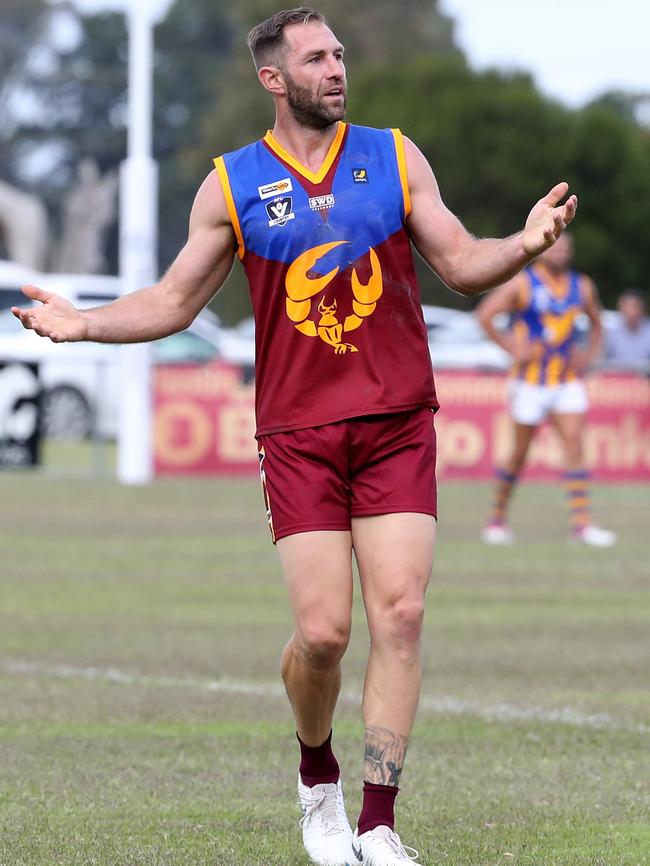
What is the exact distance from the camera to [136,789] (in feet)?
22.2

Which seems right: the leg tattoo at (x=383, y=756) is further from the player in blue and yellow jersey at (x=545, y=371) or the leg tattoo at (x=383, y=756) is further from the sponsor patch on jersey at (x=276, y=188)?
the player in blue and yellow jersey at (x=545, y=371)

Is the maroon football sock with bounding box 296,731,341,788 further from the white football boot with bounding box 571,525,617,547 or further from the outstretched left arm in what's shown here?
the white football boot with bounding box 571,525,617,547

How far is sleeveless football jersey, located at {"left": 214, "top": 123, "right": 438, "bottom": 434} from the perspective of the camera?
5.83 m

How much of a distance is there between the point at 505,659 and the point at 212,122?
68169 mm

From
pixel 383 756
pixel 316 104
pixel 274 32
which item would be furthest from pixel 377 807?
pixel 274 32

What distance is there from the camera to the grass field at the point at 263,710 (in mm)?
6090

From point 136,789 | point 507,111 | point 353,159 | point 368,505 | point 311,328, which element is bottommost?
point 136,789

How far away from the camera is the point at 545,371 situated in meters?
16.2

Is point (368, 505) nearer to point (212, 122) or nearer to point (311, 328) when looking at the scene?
point (311, 328)

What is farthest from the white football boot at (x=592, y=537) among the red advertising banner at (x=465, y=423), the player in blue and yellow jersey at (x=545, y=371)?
the red advertising banner at (x=465, y=423)

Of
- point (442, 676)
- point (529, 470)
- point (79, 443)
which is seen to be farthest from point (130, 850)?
point (79, 443)

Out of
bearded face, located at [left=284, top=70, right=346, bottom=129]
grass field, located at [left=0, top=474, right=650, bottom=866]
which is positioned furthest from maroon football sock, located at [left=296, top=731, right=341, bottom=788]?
bearded face, located at [left=284, top=70, right=346, bottom=129]

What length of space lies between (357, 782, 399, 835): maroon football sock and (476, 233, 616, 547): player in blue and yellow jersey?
10.4 metres

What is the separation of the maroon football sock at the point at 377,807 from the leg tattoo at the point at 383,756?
0.07 ft
